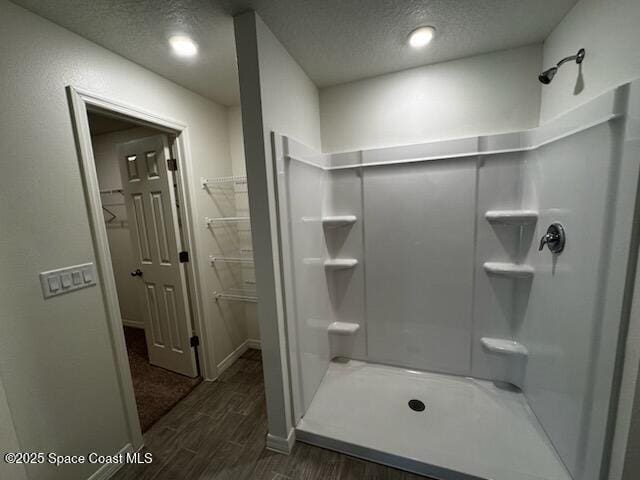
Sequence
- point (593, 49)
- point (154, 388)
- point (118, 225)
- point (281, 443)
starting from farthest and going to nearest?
point (118, 225), point (154, 388), point (281, 443), point (593, 49)

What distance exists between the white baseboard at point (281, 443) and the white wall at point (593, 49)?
2.39m

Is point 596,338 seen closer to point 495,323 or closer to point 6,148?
point 495,323

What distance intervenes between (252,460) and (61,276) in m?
1.44

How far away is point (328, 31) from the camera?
1.41 m

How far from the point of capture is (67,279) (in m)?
1.28

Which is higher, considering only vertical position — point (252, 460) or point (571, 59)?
point (571, 59)

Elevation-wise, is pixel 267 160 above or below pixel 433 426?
above

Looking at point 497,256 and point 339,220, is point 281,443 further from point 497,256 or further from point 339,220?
point 497,256

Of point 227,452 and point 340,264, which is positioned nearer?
point 227,452

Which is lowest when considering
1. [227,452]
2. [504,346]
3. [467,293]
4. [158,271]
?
[227,452]

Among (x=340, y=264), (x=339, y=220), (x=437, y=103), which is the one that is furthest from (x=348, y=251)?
(x=437, y=103)

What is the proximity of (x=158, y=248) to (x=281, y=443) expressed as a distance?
1760mm

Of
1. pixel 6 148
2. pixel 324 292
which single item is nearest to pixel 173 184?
pixel 6 148

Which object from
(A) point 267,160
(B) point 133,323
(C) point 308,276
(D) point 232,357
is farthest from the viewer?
(B) point 133,323
